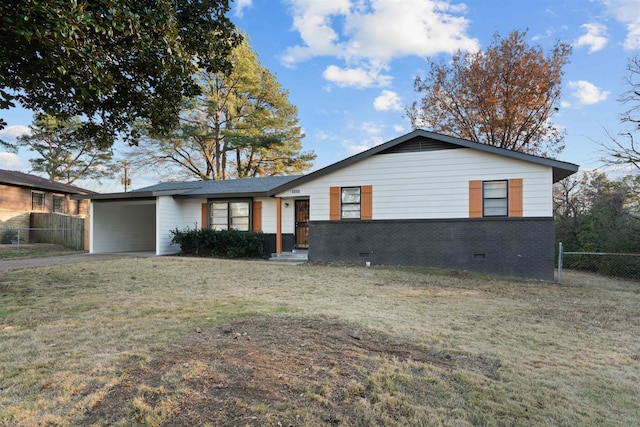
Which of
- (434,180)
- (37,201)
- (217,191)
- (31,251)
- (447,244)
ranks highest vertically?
(434,180)

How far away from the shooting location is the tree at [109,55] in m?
4.02

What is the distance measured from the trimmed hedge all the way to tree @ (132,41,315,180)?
12.5 meters

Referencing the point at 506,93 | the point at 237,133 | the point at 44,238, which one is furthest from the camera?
the point at 237,133

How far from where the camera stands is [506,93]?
2123 cm

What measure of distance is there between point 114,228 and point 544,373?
61.1 ft

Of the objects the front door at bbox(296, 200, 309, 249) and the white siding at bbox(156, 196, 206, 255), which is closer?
the front door at bbox(296, 200, 309, 249)

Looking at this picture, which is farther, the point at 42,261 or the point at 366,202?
the point at 366,202

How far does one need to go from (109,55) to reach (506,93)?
21.5 m

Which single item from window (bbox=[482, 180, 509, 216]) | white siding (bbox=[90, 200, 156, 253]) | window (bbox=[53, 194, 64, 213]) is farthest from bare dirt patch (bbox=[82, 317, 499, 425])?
window (bbox=[53, 194, 64, 213])

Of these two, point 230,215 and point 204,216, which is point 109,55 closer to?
point 230,215

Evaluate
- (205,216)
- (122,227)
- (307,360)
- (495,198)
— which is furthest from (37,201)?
(307,360)

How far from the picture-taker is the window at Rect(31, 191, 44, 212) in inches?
854

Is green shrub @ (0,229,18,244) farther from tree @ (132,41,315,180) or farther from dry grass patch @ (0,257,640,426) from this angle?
dry grass patch @ (0,257,640,426)

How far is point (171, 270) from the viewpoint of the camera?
1022 cm
